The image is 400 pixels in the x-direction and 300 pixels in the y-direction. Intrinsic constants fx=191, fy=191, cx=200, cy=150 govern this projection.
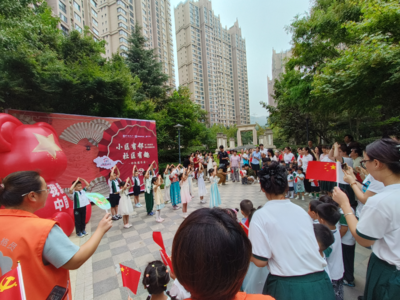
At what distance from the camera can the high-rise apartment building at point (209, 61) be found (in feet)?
230

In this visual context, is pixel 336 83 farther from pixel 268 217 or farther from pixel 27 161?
pixel 27 161

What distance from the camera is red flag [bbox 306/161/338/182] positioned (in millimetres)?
2418

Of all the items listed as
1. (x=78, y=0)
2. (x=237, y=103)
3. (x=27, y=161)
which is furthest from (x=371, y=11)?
(x=237, y=103)

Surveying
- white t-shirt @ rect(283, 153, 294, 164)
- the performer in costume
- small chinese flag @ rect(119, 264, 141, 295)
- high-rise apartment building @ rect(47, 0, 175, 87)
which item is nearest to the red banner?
the performer in costume

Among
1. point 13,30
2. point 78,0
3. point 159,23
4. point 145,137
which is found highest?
point 159,23

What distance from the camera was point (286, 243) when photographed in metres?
1.38

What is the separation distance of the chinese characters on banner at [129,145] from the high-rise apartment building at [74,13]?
72.9 feet

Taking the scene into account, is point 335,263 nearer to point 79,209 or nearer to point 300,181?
point 300,181

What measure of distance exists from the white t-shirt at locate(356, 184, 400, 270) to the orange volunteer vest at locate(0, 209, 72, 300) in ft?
7.45

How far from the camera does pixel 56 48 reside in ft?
32.9

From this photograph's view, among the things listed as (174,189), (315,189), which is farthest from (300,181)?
(174,189)

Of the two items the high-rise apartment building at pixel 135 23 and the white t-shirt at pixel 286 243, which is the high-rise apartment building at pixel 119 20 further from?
the white t-shirt at pixel 286 243

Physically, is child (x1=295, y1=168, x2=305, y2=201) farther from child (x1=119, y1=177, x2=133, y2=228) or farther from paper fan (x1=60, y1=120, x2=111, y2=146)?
paper fan (x1=60, y1=120, x2=111, y2=146)

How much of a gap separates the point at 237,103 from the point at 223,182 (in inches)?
3014
